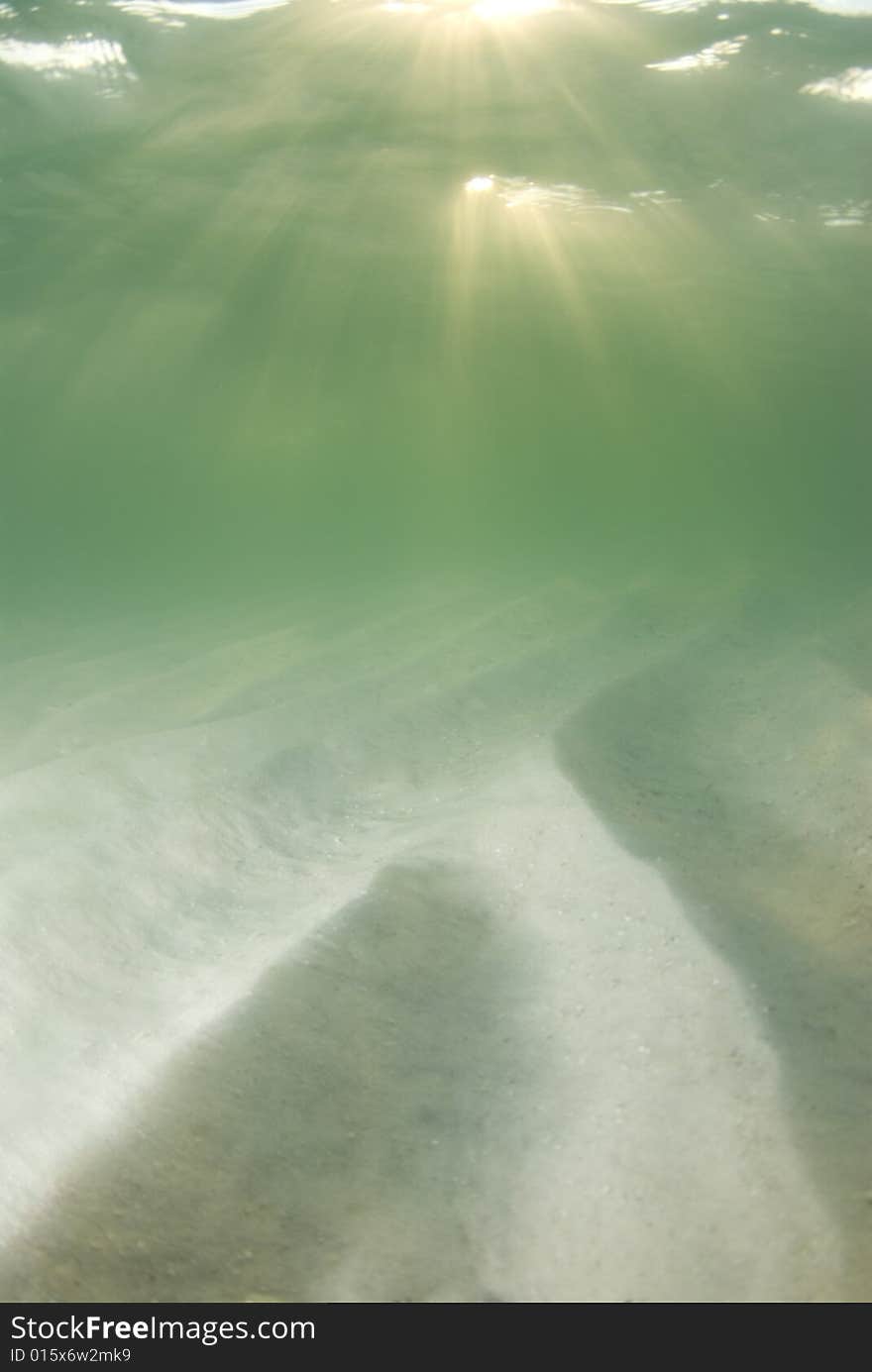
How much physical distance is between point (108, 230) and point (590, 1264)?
2061 cm

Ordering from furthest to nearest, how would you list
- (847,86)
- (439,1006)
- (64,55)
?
(64,55)
(847,86)
(439,1006)

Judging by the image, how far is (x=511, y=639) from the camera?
8664 mm

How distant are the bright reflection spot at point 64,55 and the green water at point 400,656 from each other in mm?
74

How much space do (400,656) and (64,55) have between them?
977cm

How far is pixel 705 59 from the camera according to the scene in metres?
10.7

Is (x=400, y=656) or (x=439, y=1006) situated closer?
(x=439, y=1006)

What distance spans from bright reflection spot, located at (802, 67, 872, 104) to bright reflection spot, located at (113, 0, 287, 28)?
22.6 feet

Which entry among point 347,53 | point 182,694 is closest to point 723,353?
point 347,53

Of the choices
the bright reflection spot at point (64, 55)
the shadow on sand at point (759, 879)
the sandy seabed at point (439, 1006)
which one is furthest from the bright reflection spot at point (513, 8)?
the sandy seabed at point (439, 1006)

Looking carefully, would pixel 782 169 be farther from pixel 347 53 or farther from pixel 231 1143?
pixel 231 1143

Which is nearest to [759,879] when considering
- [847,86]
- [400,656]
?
[400,656]

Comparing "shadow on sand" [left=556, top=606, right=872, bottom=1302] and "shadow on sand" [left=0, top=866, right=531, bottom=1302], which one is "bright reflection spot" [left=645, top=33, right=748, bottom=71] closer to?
"shadow on sand" [left=556, top=606, right=872, bottom=1302]

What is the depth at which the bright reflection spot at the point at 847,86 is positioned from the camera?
10773 mm

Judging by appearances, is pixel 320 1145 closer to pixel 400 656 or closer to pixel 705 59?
pixel 400 656
